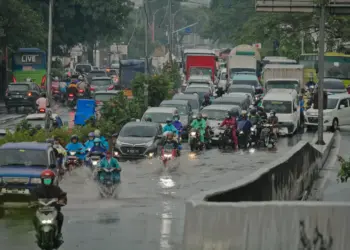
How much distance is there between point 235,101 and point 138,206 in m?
26.8

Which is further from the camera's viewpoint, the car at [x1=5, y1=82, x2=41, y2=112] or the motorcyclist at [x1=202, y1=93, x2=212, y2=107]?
the car at [x1=5, y1=82, x2=41, y2=112]

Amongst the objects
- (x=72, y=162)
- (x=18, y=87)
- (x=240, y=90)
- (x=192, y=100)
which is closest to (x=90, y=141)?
(x=72, y=162)

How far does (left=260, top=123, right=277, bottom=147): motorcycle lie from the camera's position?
135 feet

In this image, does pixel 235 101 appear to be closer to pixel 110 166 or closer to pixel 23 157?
pixel 110 166

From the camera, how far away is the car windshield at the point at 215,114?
44.3 metres

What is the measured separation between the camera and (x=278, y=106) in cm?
4709

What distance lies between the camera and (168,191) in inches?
1064

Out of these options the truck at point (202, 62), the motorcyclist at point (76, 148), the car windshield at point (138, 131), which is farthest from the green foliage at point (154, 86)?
the truck at point (202, 62)

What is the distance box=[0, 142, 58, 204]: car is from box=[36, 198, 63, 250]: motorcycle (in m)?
6.07

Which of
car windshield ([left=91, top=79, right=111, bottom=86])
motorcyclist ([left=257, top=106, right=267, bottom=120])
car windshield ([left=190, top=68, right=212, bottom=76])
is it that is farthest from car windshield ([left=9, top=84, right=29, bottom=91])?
car windshield ([left=190, top=68, right=212, bottom=76])

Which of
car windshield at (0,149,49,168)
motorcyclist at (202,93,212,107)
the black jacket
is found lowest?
motorcyclist at (202,93,212,107)

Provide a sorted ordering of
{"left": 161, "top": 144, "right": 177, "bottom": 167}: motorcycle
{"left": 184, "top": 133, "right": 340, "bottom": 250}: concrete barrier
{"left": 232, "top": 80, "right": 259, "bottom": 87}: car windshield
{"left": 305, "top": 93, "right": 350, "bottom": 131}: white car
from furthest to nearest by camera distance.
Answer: {"left": 232, "top": 80, "right": 259, "bottom": 87}: car windshield < {"left": 305, "top": 93, "right": 350, "bottom": 131}: white car < {"left": 161, "top": 144, "right": 177, "bottom": 167}: motorcycle < {"left": 184, "top": 133, "right": 340, "bottom": 250}: concrete barrier

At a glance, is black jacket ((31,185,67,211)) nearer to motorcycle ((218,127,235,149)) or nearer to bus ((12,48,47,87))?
motorcycle ((218,127,235,149))

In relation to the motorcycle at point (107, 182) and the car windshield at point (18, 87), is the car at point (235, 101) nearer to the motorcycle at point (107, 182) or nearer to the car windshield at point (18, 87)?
the car windshield at point (18, 87)
